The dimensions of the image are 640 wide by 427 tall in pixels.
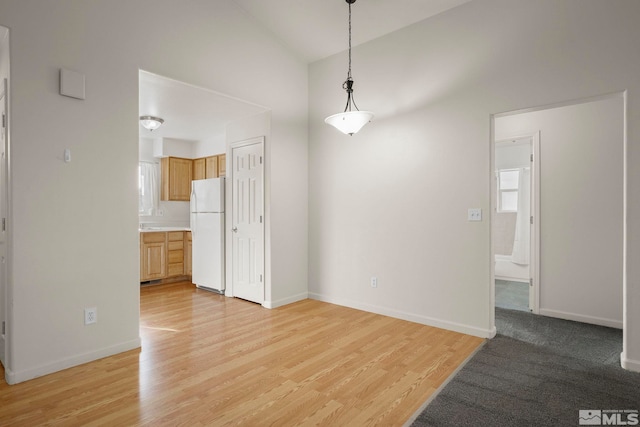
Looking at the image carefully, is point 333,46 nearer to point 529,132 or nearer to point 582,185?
point 529,132

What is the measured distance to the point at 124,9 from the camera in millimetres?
2900

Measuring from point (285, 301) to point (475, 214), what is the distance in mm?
2468

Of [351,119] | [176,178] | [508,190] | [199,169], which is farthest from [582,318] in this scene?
[176,178]

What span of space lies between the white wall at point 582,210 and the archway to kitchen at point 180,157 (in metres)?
3.26

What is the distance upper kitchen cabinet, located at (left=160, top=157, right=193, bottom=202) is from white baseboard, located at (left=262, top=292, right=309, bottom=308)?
3.35 meters

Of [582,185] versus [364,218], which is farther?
[364,218]

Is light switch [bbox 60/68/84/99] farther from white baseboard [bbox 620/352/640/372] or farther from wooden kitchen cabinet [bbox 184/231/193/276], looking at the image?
white baseboard [bbox 620/352/640/372]

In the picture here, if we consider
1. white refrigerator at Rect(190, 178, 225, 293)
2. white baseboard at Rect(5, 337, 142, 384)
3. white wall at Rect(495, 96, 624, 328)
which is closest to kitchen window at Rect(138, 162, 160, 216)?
white refrigerator at Rect(190, 178, 225, 293)

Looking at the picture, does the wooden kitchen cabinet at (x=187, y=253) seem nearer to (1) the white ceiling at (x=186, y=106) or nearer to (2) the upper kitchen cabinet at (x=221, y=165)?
(2) the upper kitchen cabinet at (x=221, y=165)

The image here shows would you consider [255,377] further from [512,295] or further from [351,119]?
[512,295]

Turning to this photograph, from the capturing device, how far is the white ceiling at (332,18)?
3.46 m

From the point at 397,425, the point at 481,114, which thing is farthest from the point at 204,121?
the point at 397,425

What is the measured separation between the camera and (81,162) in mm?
2693

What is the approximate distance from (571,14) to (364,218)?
260cm
